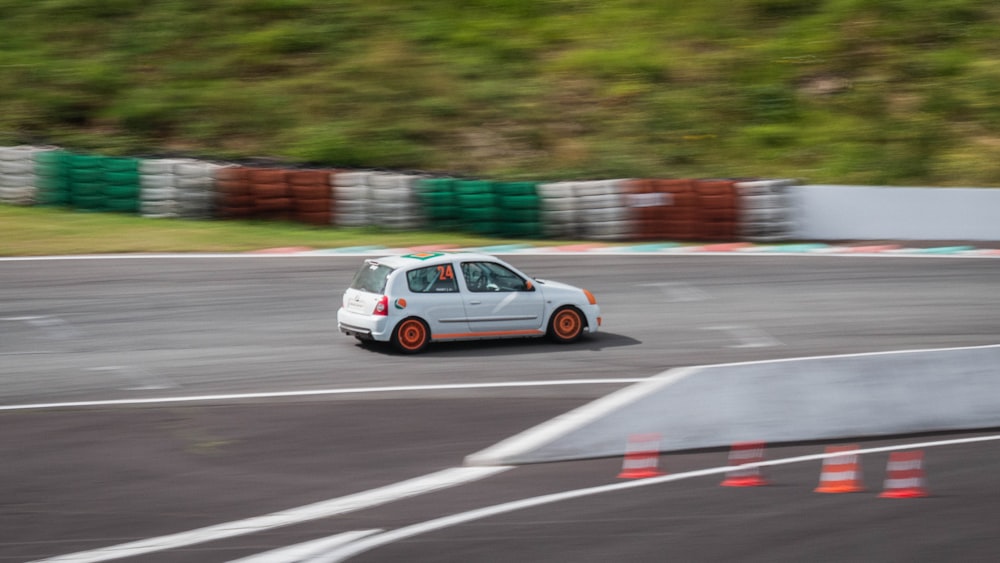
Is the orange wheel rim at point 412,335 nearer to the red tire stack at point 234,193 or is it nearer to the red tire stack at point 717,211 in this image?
the red tire stack at point 717,211

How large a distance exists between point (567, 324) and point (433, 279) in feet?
6.24

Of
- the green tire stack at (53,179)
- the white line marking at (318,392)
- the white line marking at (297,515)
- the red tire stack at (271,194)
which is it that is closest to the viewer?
the white line marking at (297,515)

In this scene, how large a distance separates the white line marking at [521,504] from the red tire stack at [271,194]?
14.9m

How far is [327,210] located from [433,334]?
9.00 meters

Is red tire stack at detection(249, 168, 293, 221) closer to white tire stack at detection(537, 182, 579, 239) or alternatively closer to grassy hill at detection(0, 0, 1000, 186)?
grassy hill at detection(0, 0, 1000, 186)

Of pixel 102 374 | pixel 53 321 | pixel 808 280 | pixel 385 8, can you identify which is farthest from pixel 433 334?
pixel 385 8

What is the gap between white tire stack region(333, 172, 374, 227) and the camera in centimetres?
2252

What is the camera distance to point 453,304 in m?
14.3

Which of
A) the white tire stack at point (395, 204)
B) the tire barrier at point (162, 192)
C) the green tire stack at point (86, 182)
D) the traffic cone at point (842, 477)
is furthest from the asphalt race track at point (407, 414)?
the green tire stack at point (86, 182)

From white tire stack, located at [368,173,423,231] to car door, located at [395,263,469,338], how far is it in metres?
8.17

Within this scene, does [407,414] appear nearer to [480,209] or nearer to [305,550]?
[305,550]

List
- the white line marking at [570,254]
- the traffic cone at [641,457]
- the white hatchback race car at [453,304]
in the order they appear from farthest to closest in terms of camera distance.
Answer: the white line marking at [570,254] < the white hatchback race car at [453,304] < the traffic cone at [641,457]

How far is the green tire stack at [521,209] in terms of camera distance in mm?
22234

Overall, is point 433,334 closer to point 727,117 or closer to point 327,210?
point 327,210
